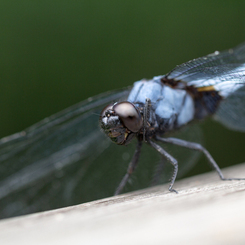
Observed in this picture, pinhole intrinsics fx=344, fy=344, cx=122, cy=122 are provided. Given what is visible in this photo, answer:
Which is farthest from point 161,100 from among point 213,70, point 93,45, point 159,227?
point 93,45

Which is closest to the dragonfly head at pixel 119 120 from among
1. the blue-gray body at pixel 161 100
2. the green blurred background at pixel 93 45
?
the blue-gray body at pixel 161 100

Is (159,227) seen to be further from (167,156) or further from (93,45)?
(93,45)

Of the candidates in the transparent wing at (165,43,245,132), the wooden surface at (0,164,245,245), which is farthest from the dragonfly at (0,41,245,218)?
the wooden surface at (0,164,245,245)

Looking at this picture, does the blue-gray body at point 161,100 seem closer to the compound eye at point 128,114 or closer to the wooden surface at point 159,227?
the compound eye at point 128,114

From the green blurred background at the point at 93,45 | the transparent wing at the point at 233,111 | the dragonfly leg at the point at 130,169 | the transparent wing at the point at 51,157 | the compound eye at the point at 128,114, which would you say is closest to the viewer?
the compound eye at the point at 128,114

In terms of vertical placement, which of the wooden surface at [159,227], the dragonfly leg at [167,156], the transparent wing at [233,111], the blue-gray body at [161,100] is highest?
the wooden surface at [159,227]

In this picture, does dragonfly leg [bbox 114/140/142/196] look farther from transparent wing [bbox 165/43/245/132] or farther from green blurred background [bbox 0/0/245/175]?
green blurred background [bbox 0/0/245/175]

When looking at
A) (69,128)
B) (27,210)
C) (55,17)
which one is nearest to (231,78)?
(69,128)

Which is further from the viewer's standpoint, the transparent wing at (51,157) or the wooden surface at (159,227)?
the transparent wing at (51,157)

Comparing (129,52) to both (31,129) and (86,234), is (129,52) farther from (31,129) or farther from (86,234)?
(86,234)
